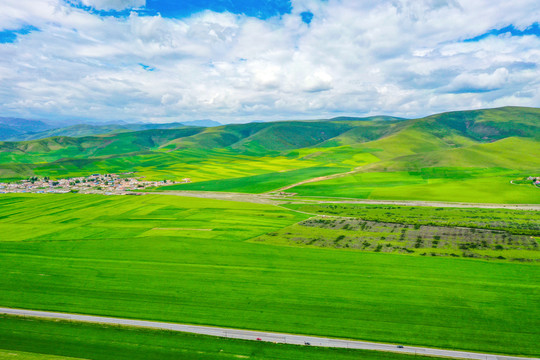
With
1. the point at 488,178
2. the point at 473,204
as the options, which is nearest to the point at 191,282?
the point at 473,204

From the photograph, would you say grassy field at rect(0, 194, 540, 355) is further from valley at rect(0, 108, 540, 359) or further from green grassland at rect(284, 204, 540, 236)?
green grassland at rect(284, 204, 540, 236)

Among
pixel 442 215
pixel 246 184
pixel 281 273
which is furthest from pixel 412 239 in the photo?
pixel 246 184

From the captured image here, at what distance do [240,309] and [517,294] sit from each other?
44598 mm

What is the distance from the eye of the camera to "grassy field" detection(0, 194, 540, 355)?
4356 cm

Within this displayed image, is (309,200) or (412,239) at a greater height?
(309,200)

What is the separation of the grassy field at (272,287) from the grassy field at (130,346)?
140 inches

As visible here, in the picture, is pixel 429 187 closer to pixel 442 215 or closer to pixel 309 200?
pixel 442 215

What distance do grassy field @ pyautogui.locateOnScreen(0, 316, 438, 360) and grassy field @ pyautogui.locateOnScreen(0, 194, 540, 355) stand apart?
356 centimetres

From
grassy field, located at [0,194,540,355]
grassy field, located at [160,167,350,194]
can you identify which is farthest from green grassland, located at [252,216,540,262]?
grassy field, located at [160,167,350,194]

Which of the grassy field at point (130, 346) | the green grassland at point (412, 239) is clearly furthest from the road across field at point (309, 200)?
the grassy field at point (130, 346)

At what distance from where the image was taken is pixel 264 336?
42188mm

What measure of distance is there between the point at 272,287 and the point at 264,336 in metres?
13.2

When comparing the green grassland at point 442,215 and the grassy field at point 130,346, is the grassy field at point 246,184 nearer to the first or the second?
the green grassland at point 442,215

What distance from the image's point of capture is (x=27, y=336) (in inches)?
1682
